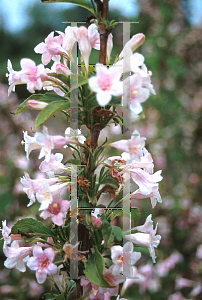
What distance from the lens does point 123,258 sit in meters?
0.61

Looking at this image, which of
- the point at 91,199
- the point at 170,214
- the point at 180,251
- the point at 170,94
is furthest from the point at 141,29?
the point at 91,199

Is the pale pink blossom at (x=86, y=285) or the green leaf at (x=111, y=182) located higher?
the green leaf at (x=111, y=182)

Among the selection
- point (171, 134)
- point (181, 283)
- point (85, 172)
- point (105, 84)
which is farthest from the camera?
point (171, 134)

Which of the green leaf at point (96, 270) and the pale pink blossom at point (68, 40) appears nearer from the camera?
the green leaf at point (96, 270)

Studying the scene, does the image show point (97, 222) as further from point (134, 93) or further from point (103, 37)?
point (103, 37)

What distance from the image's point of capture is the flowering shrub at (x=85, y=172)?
0.60 m

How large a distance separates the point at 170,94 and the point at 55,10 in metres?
2.32

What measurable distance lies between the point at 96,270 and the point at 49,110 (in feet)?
1.04

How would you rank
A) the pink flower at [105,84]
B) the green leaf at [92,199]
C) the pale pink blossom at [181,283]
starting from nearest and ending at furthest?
the pink flower at [105,84] → the green leaf at [92,199] → the pale pink blossom at [181,283]

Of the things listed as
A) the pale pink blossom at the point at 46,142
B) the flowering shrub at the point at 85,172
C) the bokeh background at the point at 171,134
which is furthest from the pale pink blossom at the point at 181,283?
the pale pink blossom at the point at 46,142

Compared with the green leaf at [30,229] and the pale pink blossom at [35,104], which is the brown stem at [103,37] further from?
the green leaf at [30,229]

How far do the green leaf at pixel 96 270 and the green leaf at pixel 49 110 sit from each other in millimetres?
277

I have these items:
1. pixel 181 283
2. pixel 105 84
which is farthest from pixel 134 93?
pixel 181 283

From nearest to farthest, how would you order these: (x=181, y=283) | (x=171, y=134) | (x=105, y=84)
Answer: (x=105, y=84) < (x=181, y=283) < (x=171, y=134)
